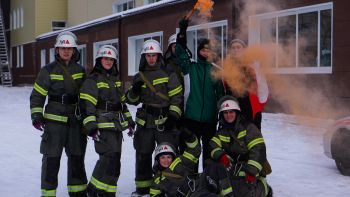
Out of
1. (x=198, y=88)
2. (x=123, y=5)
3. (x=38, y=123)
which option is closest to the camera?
(x=38, y=123)

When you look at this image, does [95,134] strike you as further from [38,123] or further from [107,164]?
[38,123]

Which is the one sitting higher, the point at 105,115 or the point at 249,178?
the point at 105,115

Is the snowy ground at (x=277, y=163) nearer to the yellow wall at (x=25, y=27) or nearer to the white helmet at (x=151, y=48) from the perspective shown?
the white helmet at (x=151, y=48)

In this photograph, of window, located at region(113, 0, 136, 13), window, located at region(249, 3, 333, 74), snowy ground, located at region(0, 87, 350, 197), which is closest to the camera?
A: snowy ground, located at region(0, 87, 350, 197)

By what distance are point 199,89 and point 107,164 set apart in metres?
1.40

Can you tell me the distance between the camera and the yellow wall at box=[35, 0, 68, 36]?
3359cm

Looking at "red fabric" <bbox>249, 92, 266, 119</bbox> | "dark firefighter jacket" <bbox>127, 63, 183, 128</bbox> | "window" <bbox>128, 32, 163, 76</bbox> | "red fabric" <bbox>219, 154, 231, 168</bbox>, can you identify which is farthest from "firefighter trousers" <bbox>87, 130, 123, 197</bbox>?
"window" <bbox>128, 32, 163, 76</bbox>

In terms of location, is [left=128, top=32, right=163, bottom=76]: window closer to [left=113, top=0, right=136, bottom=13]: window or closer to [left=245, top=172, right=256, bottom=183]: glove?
[left=113, top=0, right=136, bottom=13]: window

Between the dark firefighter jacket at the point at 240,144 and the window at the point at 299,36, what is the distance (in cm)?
806

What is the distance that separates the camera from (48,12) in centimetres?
3372

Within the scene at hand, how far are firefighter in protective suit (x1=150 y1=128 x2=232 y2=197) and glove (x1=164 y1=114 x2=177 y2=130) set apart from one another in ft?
0.49

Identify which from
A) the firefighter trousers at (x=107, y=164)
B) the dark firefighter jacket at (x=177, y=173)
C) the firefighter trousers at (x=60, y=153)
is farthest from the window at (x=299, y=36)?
the firefighter trousers at (x=60, y=153)

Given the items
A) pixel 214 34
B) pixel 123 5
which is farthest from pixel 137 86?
pixel 123 5

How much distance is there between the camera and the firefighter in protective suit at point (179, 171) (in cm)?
549
